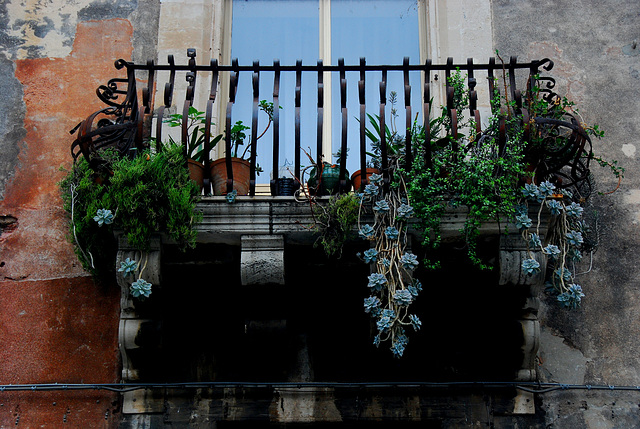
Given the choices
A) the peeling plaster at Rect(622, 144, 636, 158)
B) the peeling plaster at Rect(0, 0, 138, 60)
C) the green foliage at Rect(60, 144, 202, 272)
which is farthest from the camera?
the peeling plaster at Rect(0, 0, 138, 60)

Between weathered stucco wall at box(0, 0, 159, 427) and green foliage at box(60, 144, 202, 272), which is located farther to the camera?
weathered stucco wall at box(0, 0, 159, 427)

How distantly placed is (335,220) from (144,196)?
98cm

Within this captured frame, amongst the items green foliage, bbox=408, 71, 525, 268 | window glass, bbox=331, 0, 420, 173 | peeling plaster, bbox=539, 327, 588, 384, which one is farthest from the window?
peeling plaster, bbox=539, 327, 588, 384

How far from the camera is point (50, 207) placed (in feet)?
16.6

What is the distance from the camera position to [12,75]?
543 centimetres

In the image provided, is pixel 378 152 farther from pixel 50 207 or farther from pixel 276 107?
pixel 50 207

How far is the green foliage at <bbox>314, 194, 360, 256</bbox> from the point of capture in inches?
169

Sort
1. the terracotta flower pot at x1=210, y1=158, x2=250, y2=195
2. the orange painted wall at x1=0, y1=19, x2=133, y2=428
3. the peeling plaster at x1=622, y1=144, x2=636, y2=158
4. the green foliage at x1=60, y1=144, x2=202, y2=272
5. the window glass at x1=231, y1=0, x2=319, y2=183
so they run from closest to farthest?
1. the green foliage at x1=60, y1=144, x2=202, y2=272
2. the terracotta flower pot at x1=210, y1=158, x2=250, y2=195
3. the orange painted wall at x1=0, y1=19, x2=133, y2=428
4. the peeling plaster at x1=622, y1=144, x2=636, y2=158
5. the window glass at x1=231, y1=0, x2=319, y2=183

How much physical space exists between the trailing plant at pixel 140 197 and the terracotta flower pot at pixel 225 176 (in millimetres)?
156

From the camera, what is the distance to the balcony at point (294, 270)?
4.37 m

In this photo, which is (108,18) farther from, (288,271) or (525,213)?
(525,213)

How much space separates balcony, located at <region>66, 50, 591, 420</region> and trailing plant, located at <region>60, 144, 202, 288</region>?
9cm

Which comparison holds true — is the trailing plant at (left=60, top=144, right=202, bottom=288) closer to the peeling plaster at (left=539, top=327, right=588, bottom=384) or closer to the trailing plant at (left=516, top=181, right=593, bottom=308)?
the trailing plant at (left=516, top=181, right=593, bottom=308)

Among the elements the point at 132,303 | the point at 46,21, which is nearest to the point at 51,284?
the point at 132,303
